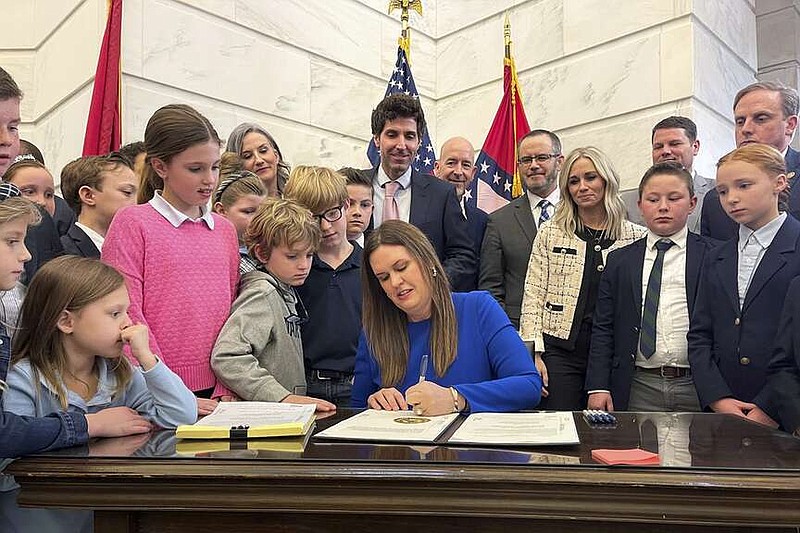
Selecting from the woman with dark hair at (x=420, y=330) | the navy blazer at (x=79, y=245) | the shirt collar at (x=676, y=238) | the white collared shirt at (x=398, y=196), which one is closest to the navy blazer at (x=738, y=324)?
the shirt collar at (x=676, y=238)

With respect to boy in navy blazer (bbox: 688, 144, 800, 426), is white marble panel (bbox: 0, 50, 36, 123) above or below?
above

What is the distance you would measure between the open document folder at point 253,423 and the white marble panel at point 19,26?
493 cm

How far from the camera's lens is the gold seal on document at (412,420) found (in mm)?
1806

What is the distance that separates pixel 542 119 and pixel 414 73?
1.50 metres

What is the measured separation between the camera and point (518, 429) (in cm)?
166

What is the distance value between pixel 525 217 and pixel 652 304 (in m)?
0.95

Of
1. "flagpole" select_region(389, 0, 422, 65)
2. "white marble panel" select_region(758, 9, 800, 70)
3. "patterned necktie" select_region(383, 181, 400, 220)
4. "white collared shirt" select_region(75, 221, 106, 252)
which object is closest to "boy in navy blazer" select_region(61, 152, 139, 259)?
"white collared shirt" select_region(75, 221, 106, 252)

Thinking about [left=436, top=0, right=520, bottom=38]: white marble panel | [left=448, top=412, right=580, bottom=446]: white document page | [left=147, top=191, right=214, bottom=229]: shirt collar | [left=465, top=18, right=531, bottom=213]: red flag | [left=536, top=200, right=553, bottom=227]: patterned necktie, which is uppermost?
[left=436, top=0, right=520, bottom=38]: white marble panel

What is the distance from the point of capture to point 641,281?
310 centimetres

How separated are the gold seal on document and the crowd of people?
0.30 ft

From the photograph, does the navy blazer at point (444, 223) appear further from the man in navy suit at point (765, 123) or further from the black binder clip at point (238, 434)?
the black binder clip at point (238, 434)

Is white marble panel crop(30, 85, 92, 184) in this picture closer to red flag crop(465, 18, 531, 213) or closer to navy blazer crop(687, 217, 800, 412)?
red flag crop(465, 18, 531, 213)

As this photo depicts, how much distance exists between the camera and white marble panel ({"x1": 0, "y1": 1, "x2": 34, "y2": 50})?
5.63 meters

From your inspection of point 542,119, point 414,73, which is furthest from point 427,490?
point 414,73
